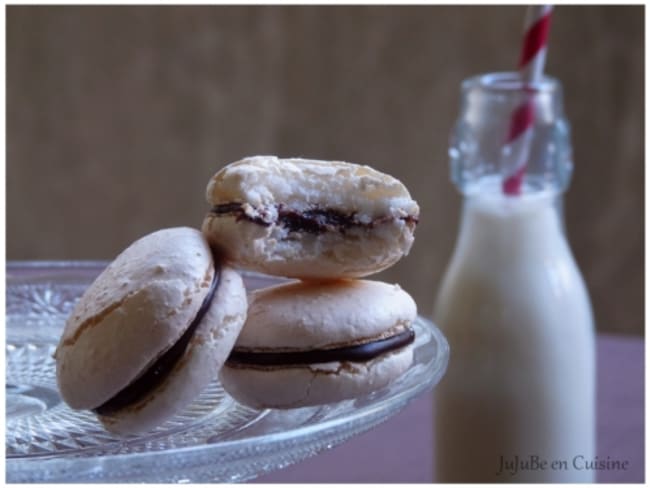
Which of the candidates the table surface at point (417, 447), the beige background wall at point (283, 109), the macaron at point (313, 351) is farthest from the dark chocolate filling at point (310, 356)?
the beige background wall at point (283, 109)

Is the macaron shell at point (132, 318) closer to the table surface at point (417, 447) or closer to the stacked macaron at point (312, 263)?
the stacked macaron at point (312, 263)

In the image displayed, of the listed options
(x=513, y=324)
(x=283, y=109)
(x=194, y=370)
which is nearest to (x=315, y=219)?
(x=194, y=370)

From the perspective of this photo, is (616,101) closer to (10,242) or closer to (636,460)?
(636,460)

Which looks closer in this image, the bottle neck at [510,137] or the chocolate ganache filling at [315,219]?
the chocolate ganache filling at [315,219]

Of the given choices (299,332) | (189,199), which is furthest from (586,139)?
(299,332)

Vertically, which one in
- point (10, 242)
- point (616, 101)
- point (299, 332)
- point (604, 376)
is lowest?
point (10, 242)

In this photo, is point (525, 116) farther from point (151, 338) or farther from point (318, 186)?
point (151, 338)
